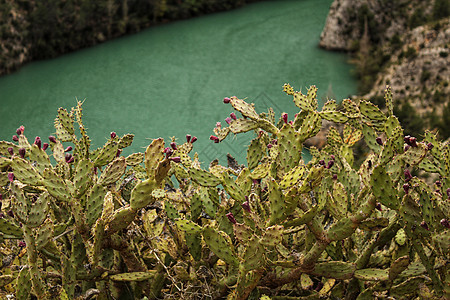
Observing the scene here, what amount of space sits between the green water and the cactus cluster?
15.4ft

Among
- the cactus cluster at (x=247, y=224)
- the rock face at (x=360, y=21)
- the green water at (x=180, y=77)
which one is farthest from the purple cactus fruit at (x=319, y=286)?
the rock face at (x=360, y=21)

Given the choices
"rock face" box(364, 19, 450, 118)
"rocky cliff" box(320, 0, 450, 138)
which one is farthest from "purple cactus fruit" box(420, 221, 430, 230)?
"rock face" box(364, 19, 450, 118)

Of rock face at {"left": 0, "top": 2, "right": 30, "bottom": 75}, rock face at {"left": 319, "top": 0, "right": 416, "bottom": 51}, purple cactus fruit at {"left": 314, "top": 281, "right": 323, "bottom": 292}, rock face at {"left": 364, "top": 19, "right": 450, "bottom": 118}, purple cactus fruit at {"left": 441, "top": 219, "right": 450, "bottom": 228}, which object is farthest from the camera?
rock face at {"left": 319, "top": 0, "right": 416, "bottom": 51}

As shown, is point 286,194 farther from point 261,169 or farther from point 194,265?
point 194,265

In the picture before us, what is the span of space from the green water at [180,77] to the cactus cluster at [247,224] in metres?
4.71

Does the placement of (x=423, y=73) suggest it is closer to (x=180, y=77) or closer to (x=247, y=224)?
(x=180, y=77)

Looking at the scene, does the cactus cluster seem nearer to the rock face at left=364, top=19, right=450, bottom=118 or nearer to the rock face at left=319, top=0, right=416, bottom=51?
the rock face at left=364, top=19, right=450, bottom=118

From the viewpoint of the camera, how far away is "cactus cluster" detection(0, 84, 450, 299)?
1397mm

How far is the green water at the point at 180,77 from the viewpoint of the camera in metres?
9.67

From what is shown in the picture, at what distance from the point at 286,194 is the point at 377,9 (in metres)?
17.2

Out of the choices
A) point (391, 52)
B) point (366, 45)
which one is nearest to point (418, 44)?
point (391, 52)

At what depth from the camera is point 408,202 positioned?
1.42 m

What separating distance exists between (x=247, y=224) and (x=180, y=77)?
11.5 metres

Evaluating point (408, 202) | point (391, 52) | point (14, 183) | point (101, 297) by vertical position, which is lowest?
point (391, 52)
